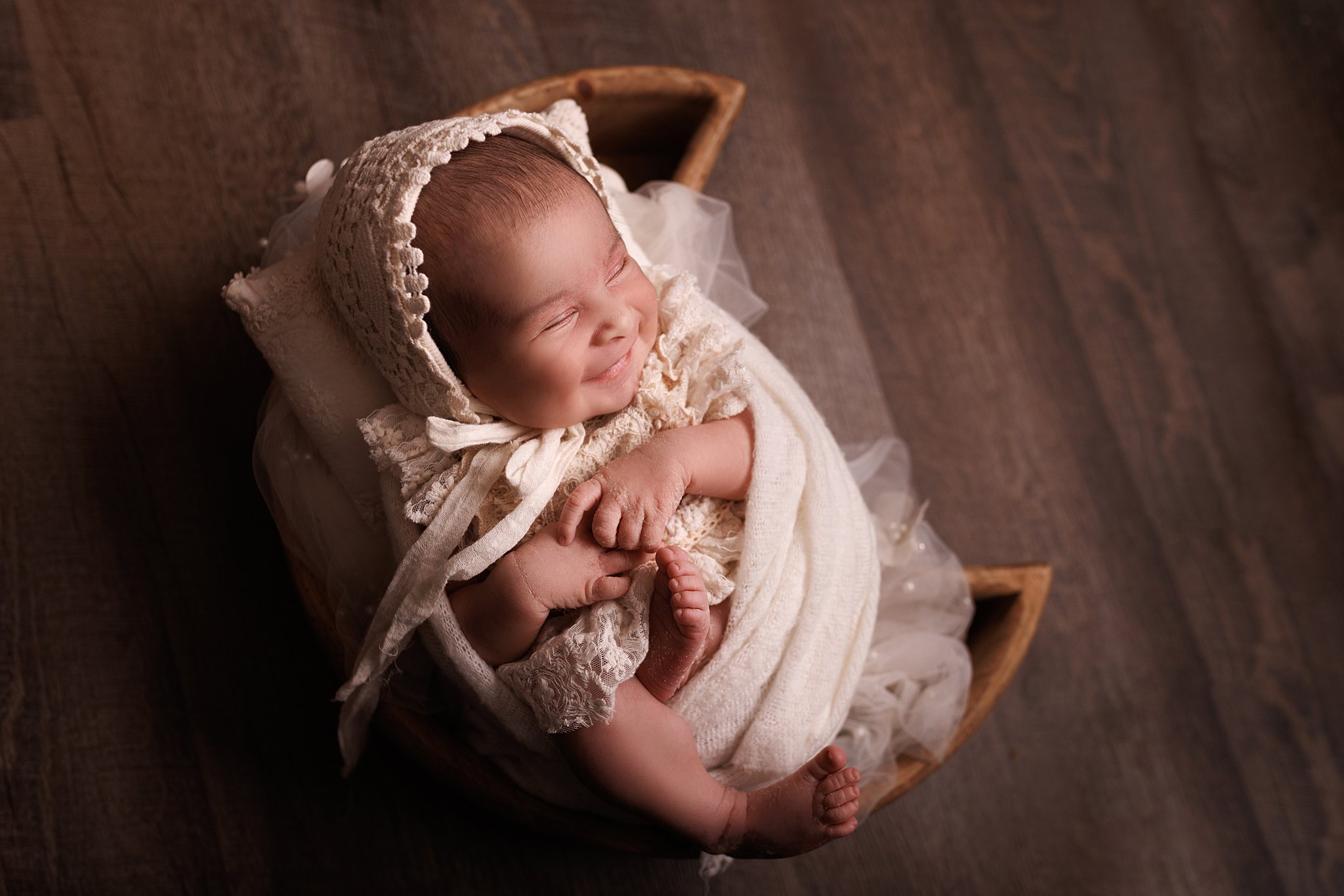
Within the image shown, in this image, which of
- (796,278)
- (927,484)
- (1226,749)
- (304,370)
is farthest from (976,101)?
(304,370)

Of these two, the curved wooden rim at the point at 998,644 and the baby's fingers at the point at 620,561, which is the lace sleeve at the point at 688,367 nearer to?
the baby's fingers at the point at 620,561

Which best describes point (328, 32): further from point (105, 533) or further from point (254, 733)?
point (254, 733)

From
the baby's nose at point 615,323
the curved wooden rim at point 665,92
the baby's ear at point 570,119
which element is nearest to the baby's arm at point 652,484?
the baby's nose at point 615,323

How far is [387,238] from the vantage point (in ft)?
2.86

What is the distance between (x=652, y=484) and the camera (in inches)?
37.4

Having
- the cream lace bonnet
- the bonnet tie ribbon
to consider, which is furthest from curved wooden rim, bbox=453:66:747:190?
the bonnet tie ribbon

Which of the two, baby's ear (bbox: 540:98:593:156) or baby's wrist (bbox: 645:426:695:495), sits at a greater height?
baby's ear (bbox: 540:98:593:156)

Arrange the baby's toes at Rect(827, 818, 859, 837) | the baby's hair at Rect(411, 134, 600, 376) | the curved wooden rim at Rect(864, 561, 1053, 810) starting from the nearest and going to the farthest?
1. the baby's hair at Rect(411, 134, 600, 376)
2. the baby's toes at Rect(827, 818, 859, 837)
3. the curved wooden rim at Rect(864, 561, 1053, 810)

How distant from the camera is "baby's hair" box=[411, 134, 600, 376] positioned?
870 mm

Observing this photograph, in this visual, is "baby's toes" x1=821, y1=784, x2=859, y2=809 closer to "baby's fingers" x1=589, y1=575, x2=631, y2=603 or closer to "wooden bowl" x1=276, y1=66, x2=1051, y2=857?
"wooden bowl" x1=276, y1=66, x2=1051, y2=857

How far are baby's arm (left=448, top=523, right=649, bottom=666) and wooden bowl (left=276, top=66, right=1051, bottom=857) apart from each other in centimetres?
18

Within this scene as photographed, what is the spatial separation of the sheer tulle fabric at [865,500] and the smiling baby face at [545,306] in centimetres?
16

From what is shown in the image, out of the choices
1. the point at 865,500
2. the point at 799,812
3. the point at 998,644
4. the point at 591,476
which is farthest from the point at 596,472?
the point at 998,644

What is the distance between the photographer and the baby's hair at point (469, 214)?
2.85ft
